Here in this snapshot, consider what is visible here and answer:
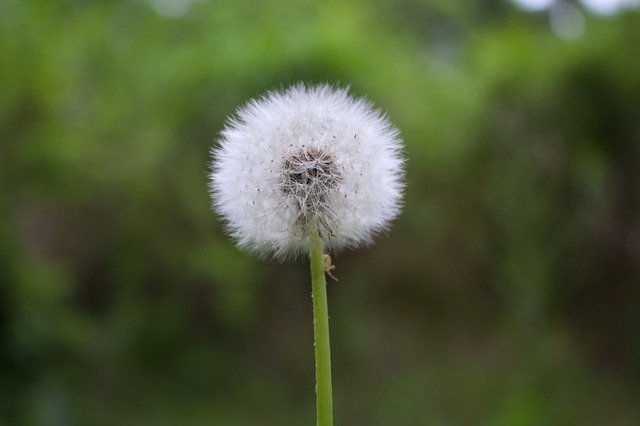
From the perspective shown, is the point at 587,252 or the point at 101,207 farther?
the point at 101,207

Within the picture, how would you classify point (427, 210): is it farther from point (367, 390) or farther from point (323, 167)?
point (323, 167)

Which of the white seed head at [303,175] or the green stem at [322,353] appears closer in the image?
the green stem at [322,353]

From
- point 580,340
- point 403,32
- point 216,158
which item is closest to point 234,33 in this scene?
point 403,32

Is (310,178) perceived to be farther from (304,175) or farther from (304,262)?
(304,262)

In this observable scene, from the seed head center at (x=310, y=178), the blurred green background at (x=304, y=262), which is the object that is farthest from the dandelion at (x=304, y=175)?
the blurred green background at (x=304, y=262)

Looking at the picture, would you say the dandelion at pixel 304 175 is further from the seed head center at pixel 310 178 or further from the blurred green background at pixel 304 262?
the blurred green background at pixel 304 262

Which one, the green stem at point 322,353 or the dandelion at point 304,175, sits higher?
the dandelion at point 304,175
